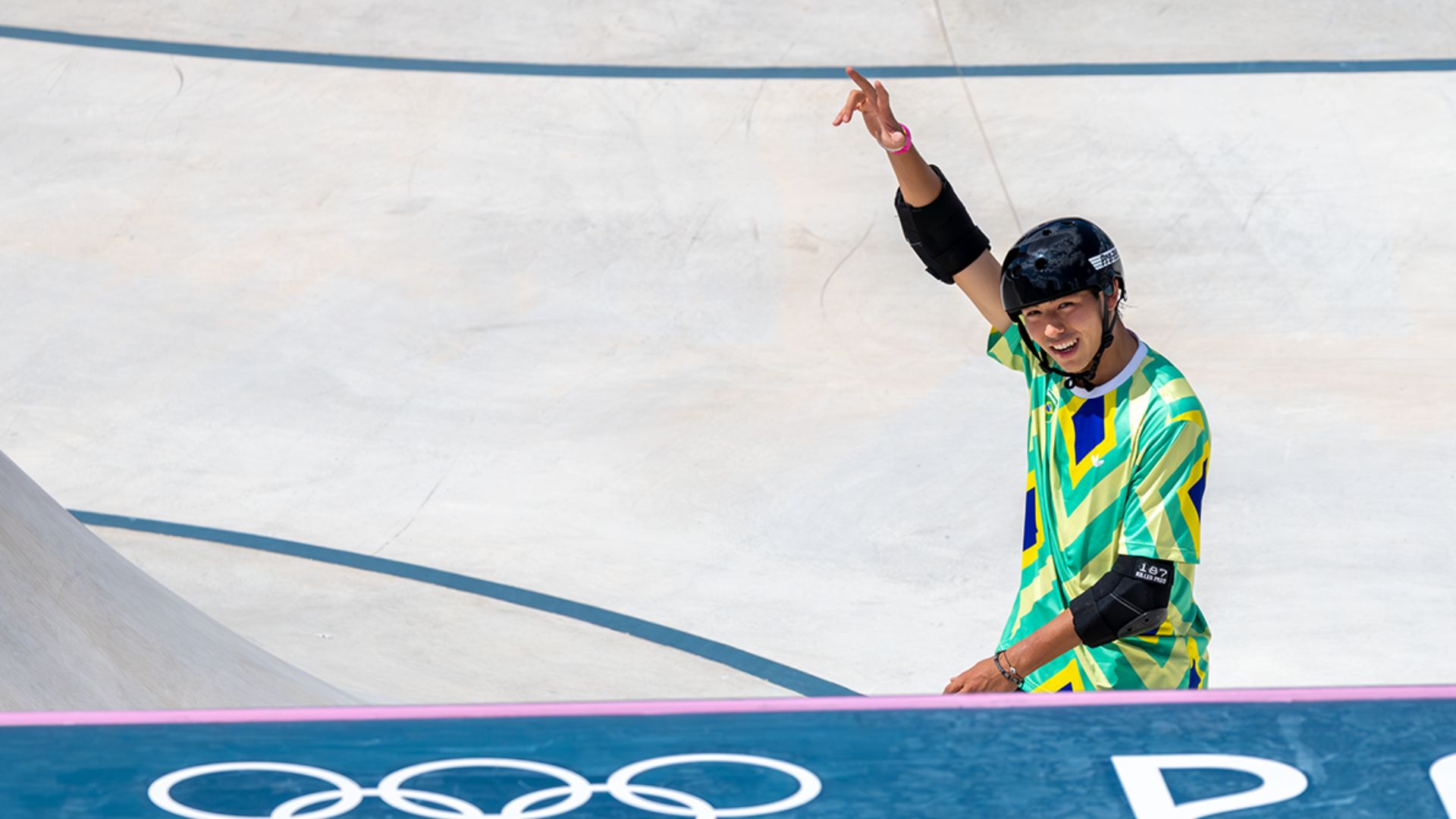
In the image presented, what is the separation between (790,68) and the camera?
29.2 ft

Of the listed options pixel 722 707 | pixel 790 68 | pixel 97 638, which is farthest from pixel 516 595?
pixel 790 68

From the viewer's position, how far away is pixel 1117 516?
95.7 inches

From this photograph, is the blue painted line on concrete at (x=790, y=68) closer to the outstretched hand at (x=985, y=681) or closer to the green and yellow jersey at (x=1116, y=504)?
the green and yellow jersey at (x=1116, y=504)

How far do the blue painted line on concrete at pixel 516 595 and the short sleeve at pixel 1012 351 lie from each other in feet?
6.22

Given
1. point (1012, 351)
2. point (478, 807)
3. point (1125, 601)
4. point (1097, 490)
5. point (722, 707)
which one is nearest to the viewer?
point (478, 807)

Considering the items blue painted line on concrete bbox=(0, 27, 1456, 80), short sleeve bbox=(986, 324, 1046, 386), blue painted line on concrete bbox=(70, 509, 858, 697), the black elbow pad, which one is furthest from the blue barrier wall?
blue painted line on concrete bbox=(0, 27, 1456, 80)

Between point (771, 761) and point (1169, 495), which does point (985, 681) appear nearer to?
point (1169, 495)

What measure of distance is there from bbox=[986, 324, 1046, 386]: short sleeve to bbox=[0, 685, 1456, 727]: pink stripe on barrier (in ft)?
2.70

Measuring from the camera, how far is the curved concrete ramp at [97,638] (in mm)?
3410

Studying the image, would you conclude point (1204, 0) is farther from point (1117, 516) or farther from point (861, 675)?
point (1117, 516)

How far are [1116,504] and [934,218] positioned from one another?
0.56 metres

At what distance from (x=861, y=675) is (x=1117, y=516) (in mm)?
2316

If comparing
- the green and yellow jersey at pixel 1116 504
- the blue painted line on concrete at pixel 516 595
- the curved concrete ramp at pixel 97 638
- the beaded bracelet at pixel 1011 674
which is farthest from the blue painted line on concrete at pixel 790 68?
the beaded bracelet at pixel 1011 674

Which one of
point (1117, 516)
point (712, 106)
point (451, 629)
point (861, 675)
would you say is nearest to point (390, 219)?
point (712, 106)
